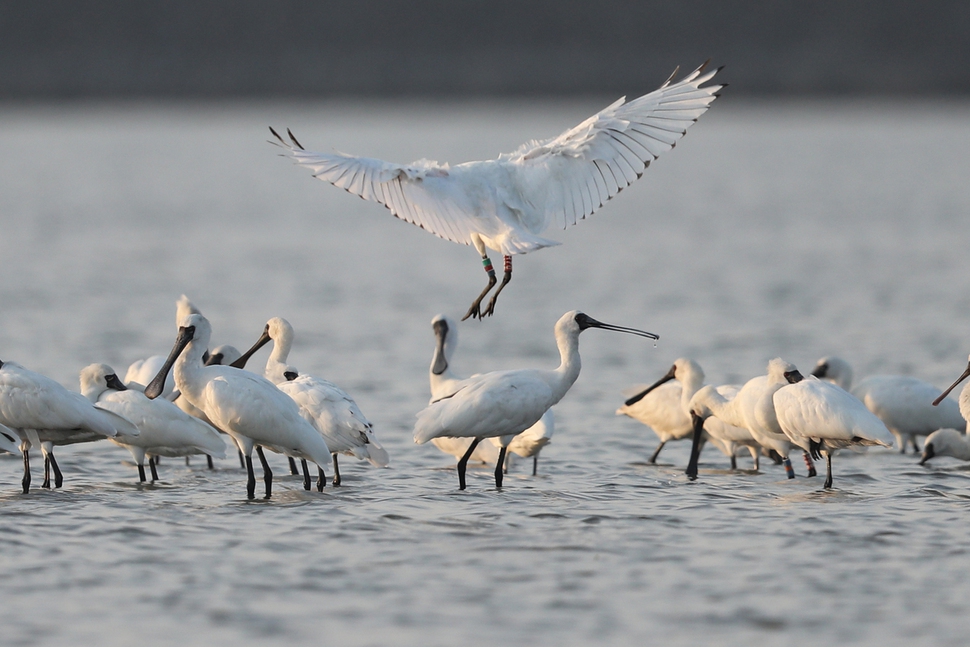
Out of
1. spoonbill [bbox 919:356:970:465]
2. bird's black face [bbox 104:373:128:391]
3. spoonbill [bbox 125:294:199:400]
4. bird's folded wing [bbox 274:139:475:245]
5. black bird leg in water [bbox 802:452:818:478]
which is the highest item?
bird's folded wing [bbox 274:139:475:245]

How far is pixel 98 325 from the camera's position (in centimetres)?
1986

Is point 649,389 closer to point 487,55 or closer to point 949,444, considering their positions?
point 949,444

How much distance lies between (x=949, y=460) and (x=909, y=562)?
4.14 meters

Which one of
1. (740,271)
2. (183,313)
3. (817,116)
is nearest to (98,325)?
(183,313)

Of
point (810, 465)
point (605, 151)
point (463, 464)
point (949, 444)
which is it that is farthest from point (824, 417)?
point (463, 464)

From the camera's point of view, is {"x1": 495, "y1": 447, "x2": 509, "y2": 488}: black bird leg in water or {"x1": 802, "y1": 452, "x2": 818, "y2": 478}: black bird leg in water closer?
{"x1": 495, "y1": 447, "x2": 509, "y2": 488}: black bird leg in water

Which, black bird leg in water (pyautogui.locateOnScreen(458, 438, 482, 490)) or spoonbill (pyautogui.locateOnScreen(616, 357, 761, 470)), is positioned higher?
spoonbill (pyautogui.locateOnScreen(616, 357, 761, 470))

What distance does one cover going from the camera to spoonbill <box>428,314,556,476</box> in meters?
11.5

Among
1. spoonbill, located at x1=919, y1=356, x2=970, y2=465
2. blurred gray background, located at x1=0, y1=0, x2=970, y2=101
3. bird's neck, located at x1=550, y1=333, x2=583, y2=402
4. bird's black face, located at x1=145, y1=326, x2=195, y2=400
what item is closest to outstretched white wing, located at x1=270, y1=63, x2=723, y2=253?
bird's neck, located at x1=550, y1=333, x2=583, y2=402

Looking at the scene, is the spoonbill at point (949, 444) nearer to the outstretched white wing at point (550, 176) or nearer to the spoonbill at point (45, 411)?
the outstretched white wing at point (550, 176)

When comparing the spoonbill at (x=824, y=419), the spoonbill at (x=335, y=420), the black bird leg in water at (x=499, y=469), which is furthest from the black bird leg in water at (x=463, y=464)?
the spoonbill at (x=824, y=419)

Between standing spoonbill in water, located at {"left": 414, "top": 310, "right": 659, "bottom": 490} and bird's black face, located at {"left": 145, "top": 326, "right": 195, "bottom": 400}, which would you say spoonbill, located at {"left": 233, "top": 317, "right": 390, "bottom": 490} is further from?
bird's black face, located at {"left": 145, "top": 326, "right": 195, "bottom": 400}

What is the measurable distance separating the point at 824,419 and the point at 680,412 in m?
1.91

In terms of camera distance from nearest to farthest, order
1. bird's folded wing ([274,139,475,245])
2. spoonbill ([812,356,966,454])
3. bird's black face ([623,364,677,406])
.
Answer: bird's folded wing ([274,139,475,245]), spoonbill ([812,356,966,454]), bird's black face ([623,364,677,406])
